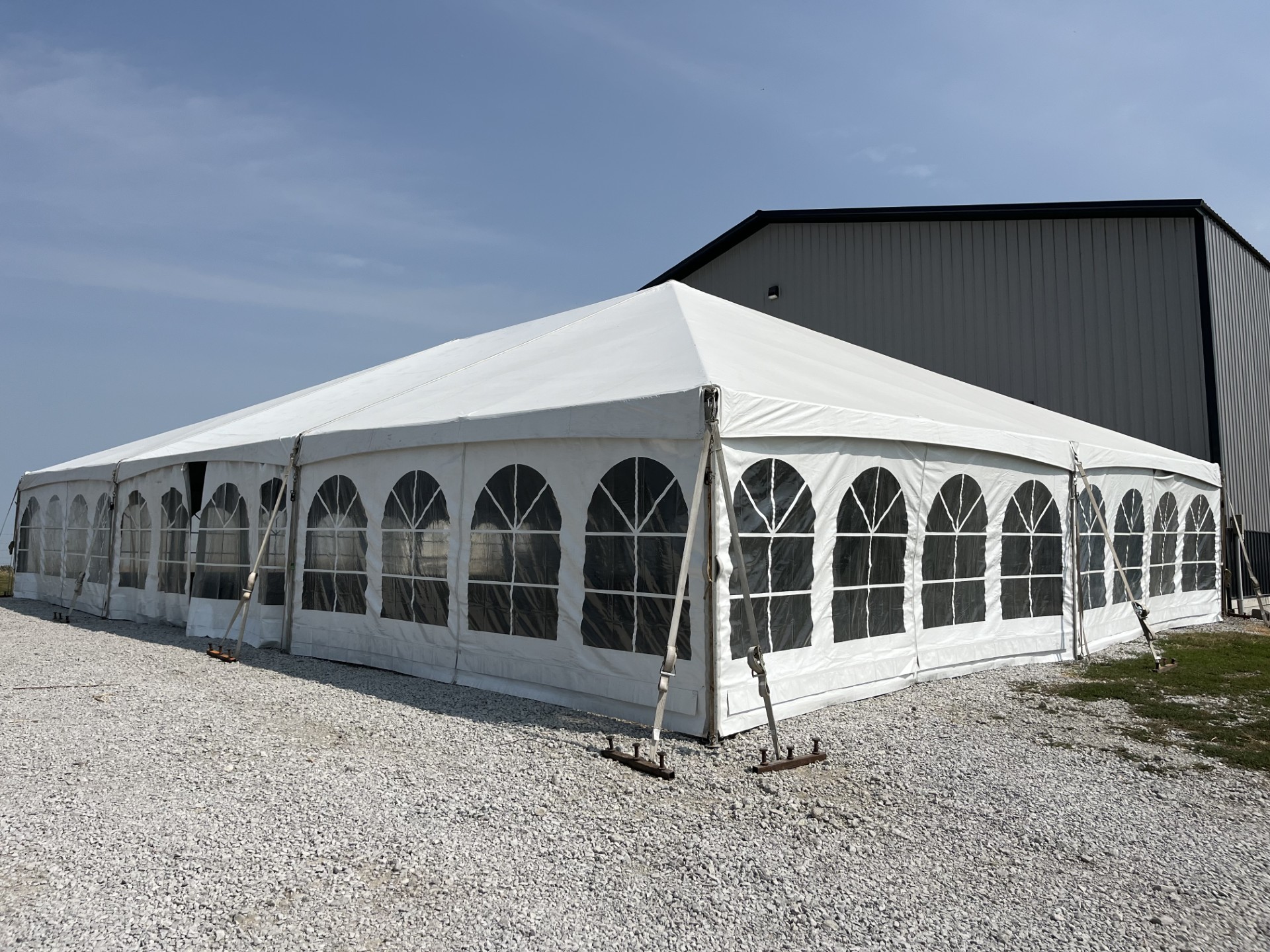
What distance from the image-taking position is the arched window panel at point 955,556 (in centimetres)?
675

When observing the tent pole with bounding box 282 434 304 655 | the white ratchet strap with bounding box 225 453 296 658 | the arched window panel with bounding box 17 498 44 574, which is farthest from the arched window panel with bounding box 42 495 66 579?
the tent pole with bounding box 282 434 304 655

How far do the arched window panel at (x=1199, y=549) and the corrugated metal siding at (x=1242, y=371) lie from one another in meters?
2.54

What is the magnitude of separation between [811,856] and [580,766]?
1442 mm

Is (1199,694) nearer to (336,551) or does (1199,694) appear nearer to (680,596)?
(680,596)

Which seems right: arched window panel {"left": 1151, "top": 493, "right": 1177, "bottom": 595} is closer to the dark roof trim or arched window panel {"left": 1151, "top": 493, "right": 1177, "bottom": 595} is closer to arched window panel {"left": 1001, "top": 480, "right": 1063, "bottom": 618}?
arched window panel {"left": 1001, "top": 480, "right": 1063, "bottom": 618}

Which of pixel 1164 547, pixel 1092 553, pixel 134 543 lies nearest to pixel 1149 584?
pixel 1164 547

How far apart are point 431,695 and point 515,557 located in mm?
1137

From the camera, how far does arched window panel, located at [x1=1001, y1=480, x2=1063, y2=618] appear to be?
7.53 metres

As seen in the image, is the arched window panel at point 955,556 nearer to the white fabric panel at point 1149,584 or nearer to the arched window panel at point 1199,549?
the white fabric panel at point 1149,584

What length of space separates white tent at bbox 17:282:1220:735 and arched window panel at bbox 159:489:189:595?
0.05 meters

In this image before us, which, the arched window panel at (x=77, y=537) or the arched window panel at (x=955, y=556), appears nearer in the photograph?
the arched window panel at (x=955, y=556)

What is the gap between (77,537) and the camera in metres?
12.1

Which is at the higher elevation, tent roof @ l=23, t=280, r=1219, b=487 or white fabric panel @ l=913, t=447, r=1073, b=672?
tent roof @ l=23, t=280, r=1219, b=487

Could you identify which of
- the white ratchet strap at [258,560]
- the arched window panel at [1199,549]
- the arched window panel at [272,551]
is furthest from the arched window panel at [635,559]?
the arched window panel at [1199,549]
